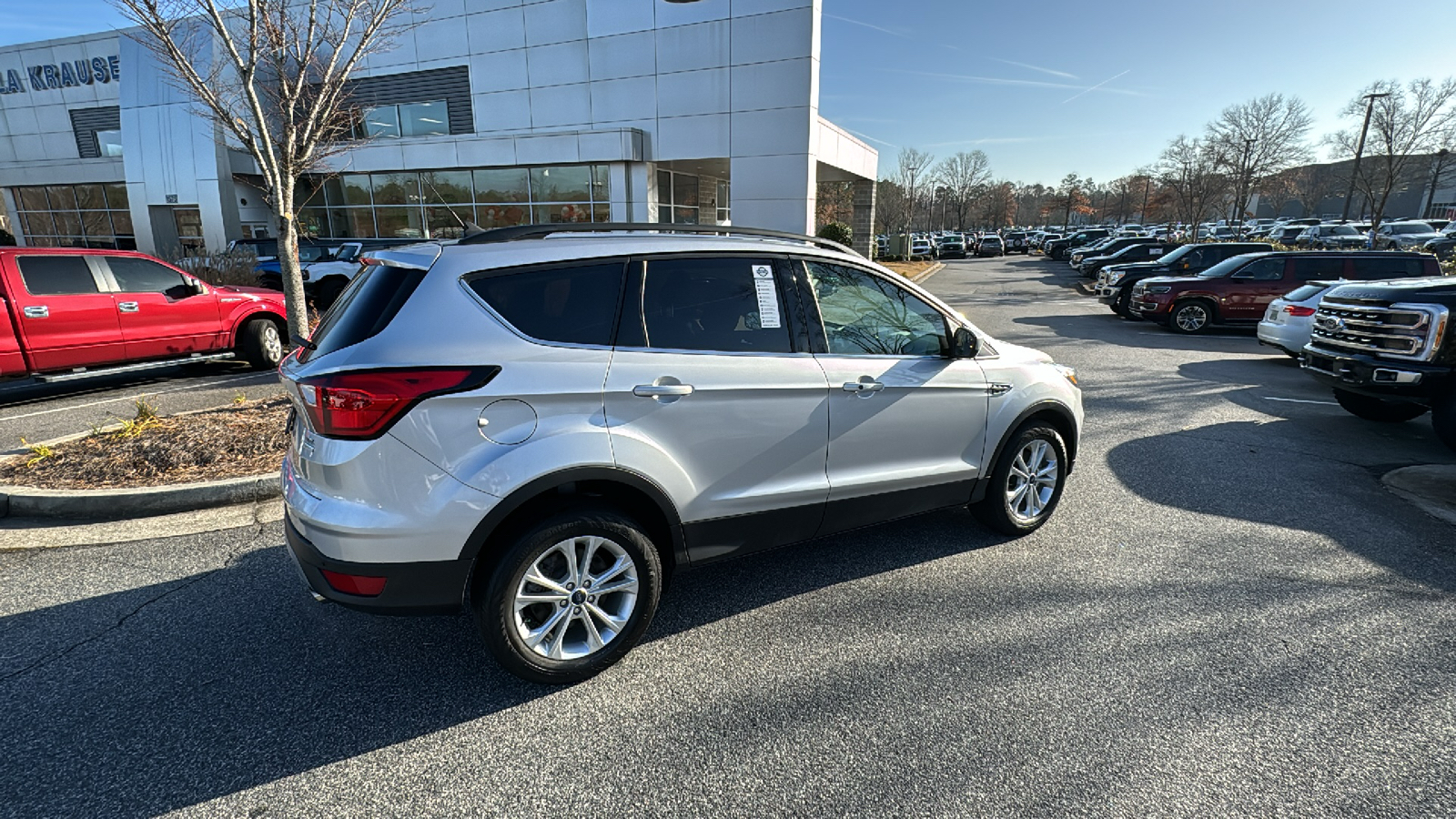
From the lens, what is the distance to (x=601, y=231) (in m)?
3.20

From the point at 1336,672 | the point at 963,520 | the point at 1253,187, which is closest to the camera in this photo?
the point at 1336,672

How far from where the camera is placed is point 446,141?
74.6 feet

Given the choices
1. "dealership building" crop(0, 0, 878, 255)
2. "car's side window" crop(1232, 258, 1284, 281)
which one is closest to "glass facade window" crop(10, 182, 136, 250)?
"dealership building" crop(0, 0, 878, 255)

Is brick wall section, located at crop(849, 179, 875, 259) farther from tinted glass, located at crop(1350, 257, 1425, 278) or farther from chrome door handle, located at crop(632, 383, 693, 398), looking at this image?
chrome door handle, located at crop(632, 383, 693, 398)

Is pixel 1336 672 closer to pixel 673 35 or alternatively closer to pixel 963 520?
pixel 963 520

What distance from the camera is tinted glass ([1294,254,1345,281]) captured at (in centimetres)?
1309

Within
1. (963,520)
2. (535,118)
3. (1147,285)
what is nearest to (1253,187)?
(1147,285)

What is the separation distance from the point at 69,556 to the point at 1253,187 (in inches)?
1699

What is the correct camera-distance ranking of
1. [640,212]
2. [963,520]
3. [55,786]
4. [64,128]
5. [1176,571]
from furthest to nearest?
[64,128]
[640,212]
[963,520]
[1176,571]
[55,786]

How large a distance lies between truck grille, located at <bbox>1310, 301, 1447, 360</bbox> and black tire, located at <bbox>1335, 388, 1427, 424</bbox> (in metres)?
0.67

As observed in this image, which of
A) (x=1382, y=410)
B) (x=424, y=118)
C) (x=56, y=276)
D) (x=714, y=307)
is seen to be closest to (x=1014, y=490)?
(x=714, y=307)

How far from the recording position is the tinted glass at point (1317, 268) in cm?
1309

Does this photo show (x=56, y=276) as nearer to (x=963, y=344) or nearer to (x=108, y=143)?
(x=963, y=344)

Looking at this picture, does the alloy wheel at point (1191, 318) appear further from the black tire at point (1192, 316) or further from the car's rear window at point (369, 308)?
the car's rear window at point (369, 308)
